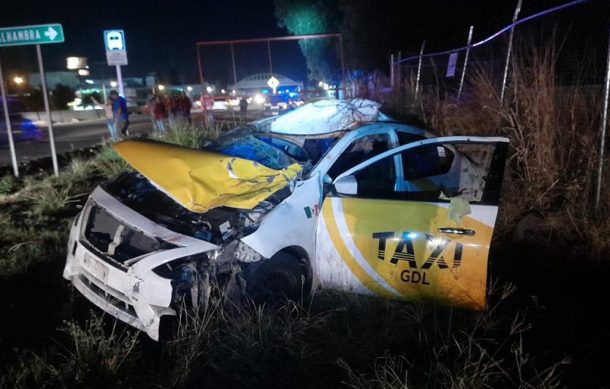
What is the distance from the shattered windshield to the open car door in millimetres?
758

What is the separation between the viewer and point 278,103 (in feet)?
50.1

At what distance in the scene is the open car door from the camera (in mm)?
3424

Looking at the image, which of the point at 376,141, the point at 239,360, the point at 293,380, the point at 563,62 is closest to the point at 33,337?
the point at 239,360

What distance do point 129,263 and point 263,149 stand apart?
1802 mm

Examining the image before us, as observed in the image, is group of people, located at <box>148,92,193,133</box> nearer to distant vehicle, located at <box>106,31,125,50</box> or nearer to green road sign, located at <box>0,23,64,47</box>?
distant vehicle, located at <box>106,31,125,50</box>

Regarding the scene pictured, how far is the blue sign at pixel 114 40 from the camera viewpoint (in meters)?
10.6

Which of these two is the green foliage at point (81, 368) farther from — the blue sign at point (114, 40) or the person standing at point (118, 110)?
the person standing at point (118, 110)

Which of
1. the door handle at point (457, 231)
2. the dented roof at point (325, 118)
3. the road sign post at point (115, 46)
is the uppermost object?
the road sign post at point (115, 46)

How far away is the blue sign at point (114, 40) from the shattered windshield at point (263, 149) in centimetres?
714

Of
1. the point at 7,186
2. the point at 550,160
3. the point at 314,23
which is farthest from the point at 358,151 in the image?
the point at 314,23

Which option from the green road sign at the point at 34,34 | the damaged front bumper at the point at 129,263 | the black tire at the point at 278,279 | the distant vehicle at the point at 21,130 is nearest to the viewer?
the damaged front bumper at the point at 129,263

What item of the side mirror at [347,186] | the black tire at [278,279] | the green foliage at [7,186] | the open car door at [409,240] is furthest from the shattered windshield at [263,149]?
the green foliage at [7,186]

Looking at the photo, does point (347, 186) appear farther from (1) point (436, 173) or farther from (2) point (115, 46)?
(2) point (115, 46)

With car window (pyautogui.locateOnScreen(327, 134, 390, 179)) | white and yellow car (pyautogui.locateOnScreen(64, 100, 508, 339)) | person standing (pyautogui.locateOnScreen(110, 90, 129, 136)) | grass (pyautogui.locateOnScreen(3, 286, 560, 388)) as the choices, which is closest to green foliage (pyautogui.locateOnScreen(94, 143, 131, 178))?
person standing (pyautogui.locateOnScreen(110, 90, 129, 136))
